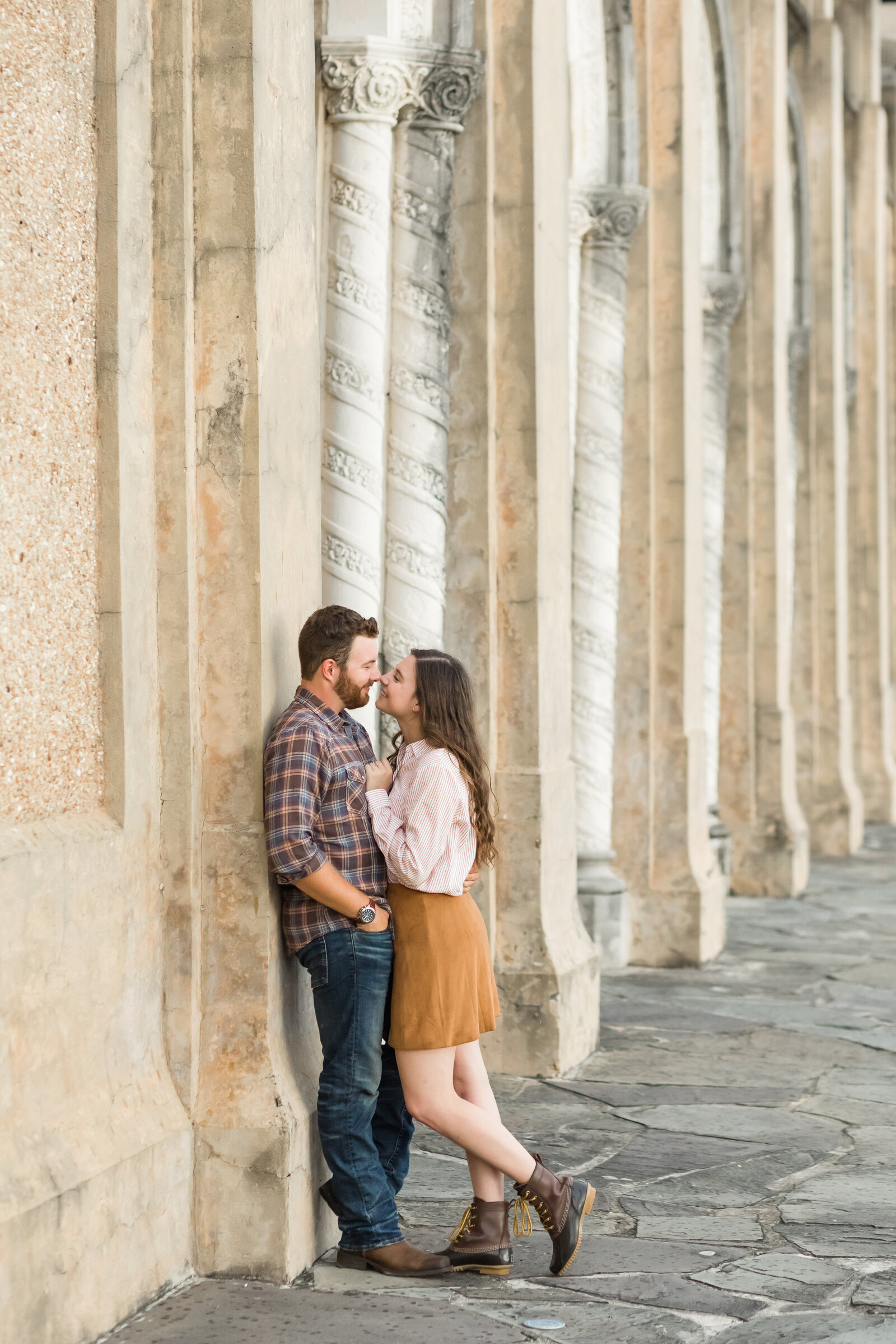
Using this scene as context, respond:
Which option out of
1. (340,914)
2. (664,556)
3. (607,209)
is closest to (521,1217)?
(340,914)

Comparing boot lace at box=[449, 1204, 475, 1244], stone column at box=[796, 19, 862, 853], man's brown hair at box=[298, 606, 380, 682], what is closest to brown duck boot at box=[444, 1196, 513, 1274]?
boot lace at box=[449, 1204, 475, 1244]

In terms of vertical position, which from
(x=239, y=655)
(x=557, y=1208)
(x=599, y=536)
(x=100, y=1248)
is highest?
(x=239, y=655)

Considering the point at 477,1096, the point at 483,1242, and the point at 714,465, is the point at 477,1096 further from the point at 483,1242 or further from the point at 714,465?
the point at 714,465

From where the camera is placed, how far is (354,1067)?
13.2ft

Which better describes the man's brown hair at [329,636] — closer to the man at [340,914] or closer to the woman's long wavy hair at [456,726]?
the man at [340,914]

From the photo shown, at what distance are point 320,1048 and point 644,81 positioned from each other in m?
6.90

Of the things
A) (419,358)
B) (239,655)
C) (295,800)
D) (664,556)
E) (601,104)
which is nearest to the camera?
(295,800)

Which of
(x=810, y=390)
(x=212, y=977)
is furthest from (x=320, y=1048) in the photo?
(x=810, y=390)

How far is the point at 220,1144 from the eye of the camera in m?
4.05

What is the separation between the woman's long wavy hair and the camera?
4.09m

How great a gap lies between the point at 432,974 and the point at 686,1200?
4.21 ft

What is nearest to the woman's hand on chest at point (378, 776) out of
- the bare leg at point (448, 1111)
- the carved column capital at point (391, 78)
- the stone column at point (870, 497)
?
the bare leg at point (448, 1111)

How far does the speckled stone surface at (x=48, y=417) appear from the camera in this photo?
11.6 ft

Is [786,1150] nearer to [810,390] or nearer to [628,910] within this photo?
[628,910]
